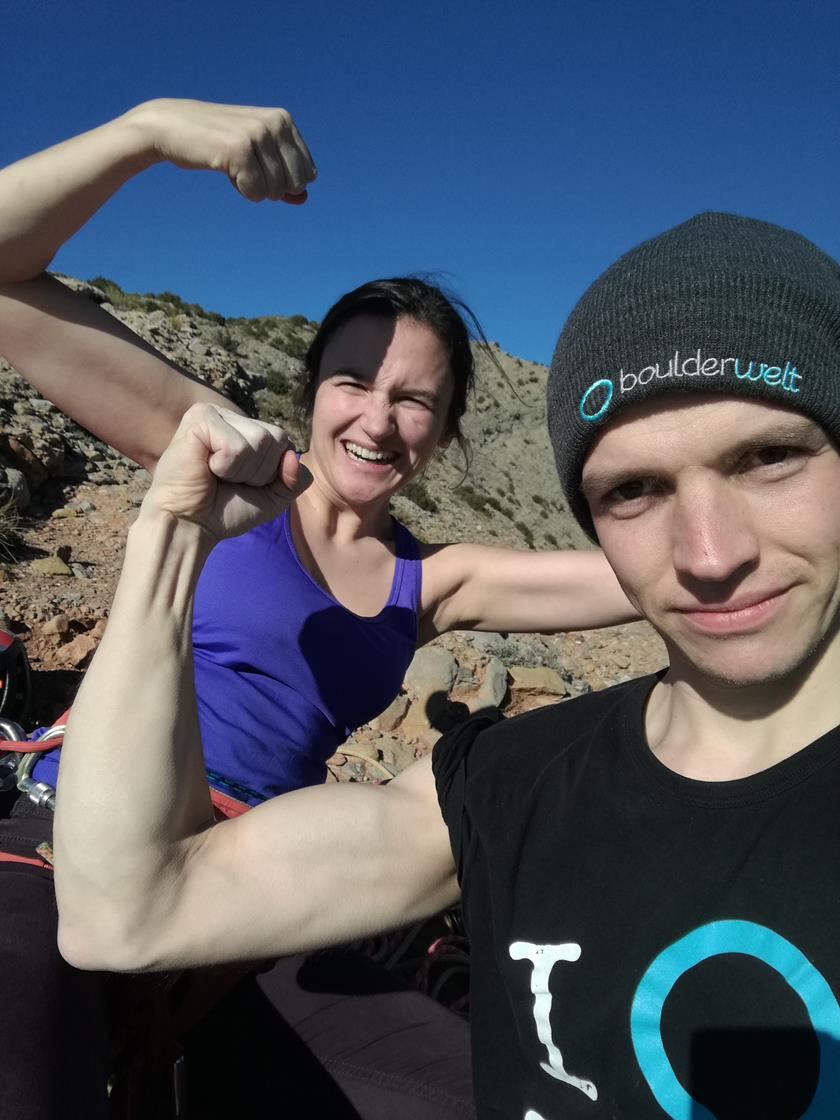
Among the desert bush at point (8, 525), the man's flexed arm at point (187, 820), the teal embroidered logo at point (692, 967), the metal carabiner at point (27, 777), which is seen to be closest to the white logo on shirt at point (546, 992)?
the teal embroidered logo at point (692, 967)

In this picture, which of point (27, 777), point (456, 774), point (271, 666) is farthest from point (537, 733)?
point (27, 777)

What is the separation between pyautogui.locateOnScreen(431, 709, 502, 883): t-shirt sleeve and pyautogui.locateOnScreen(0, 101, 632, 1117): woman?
649 millimetres

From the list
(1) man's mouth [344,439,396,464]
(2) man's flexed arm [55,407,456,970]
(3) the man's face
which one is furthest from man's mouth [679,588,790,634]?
(1) man's mouth [344,439,396,464]

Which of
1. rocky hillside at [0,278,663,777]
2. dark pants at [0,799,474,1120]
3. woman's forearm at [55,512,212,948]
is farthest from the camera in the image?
rocky hillside at [0,278,663,777]

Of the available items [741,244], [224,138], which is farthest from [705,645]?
[224,138]

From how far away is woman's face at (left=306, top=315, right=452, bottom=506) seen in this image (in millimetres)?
2676

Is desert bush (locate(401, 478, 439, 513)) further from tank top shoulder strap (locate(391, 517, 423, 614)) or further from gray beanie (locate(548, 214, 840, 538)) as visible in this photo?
gray beanie (locate(548, 214, 840, 538))

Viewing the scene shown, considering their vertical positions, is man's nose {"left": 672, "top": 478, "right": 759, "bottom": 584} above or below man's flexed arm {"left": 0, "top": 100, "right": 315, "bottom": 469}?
below

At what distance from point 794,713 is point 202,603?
1.64 metres

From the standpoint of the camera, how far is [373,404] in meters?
2.67

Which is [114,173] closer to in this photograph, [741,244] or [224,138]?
[224,138]

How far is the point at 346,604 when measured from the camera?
2.55m

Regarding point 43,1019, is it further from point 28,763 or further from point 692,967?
point 692,967

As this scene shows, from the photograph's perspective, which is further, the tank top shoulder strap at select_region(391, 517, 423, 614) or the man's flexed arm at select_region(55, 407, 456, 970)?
the tank top shoulder strap at select_region(391, 517, 423, 614)
